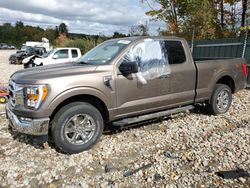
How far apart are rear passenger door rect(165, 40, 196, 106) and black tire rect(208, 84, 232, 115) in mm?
737

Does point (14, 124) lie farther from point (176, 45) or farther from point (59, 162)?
point (176, 45)

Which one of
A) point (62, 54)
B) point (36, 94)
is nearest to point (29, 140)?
point (36, 94)

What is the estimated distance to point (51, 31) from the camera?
82.2 meters

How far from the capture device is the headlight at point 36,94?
3605mm

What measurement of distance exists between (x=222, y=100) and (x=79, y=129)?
12.0ft

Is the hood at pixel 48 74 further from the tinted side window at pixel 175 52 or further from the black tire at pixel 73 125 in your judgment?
the tinted side window at pixel 175 52

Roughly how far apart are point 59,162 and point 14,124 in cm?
94

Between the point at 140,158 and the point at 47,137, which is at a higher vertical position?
the point at 47,137

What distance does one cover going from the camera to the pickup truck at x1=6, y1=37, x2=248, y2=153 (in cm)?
371

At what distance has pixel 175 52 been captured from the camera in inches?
199

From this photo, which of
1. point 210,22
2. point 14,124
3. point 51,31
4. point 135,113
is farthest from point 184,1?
point 51,31

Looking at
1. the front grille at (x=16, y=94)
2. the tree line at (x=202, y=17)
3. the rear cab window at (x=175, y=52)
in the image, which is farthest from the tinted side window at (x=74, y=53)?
the front grille at (x=16, y=94)

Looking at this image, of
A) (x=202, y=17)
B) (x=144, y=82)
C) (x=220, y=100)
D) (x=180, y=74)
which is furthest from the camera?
(x=202, y=17)

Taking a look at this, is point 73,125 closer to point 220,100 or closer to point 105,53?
point 105,53
